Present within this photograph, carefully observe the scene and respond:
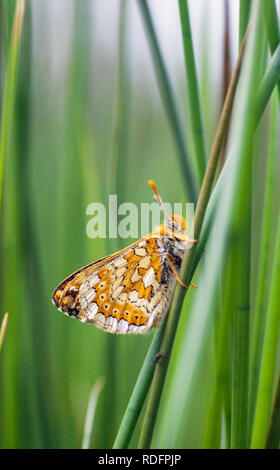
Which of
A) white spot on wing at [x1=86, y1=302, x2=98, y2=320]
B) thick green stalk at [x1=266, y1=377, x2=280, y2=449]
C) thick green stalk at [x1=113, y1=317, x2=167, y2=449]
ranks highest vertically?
white spot on wing at [x1=86, y1=302, x2=98, y2=320]

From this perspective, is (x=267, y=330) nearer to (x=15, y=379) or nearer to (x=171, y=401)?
(x=171, y=401)

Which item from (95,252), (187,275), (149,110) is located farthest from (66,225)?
(149,110)

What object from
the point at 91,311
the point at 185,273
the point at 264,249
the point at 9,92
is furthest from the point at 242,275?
the point at 9,92

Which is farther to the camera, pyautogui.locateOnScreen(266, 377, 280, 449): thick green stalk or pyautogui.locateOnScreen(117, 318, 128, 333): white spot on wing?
pyautogui.locateOnScreen(117, 318, 128, 333): white spot on wing

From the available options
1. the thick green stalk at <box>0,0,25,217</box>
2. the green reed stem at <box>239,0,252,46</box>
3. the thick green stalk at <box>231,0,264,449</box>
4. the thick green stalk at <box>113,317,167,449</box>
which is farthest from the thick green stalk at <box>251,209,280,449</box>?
the thick green stalk at <box>0,0,25,217</box>

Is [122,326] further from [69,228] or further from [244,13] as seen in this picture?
[244,13]

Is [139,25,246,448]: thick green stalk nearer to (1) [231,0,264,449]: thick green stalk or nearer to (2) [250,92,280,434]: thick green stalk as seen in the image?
(1) [231,0,264,449]: thick green stalk

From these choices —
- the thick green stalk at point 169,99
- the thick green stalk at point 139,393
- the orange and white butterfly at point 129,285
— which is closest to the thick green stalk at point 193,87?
the thick green stalk at point 169,99

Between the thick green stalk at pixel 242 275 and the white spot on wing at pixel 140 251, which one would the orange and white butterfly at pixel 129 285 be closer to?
the white spot on wing at pixel 140 251
